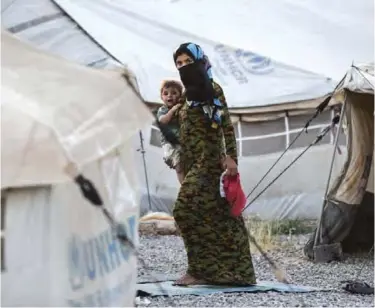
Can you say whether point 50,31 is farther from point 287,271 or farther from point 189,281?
point 189,281

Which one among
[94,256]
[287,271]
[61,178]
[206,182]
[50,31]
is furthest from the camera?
[50,31]

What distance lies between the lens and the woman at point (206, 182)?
207 inches

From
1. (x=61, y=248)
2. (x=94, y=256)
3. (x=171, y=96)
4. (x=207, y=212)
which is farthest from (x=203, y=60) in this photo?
A: (x=61, y=248)

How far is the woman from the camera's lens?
5.26m

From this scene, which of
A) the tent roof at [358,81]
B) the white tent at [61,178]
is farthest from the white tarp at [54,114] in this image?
the tent roof at [358,81]

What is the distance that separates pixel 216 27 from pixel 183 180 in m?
5.43

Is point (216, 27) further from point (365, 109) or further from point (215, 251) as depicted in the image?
point (215, 251)

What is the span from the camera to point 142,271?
6.28 m

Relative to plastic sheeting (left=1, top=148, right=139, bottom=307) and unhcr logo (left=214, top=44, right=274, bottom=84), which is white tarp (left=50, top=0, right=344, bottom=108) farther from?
plastic sheeting (left=1, top=148, right=139, bottom=307)

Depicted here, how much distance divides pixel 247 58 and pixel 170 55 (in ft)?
2.49

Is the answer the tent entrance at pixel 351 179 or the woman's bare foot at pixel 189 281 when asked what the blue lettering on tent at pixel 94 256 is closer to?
the woman's bare foot at pixel 189 281

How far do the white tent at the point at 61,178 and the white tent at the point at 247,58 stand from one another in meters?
5.71

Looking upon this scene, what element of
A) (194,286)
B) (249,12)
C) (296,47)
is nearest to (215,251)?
(194,286)

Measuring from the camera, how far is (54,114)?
8.86 ft
